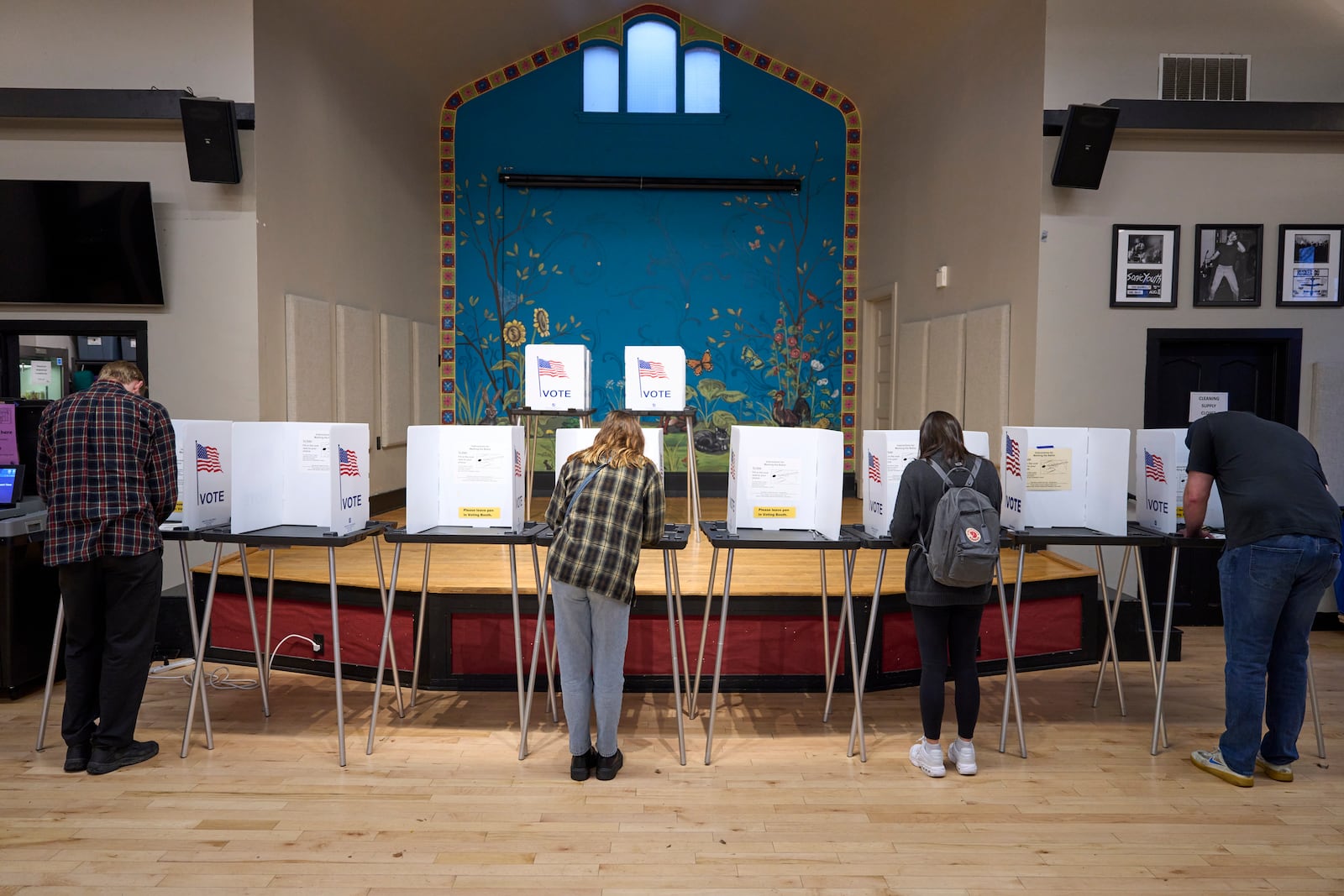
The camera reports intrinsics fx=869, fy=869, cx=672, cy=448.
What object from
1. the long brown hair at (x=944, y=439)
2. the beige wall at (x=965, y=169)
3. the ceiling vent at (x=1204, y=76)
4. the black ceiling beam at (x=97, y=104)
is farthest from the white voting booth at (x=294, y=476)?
A: the ceiling vent at (x=1204, y=76)

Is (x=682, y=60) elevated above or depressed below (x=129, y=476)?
above

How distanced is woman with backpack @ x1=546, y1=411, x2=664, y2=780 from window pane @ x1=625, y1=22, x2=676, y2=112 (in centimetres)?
Result: 549

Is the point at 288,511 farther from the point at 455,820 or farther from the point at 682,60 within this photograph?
the point at 682,60

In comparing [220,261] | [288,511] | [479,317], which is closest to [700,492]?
[479,317]

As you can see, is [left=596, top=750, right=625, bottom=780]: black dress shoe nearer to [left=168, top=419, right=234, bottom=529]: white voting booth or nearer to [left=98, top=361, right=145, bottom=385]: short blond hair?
[left=168, top=419, right=234, bottom=529]: white voting booth

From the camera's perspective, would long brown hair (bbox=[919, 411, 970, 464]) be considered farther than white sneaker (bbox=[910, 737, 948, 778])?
No

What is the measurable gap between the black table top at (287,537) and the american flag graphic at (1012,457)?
101 inches

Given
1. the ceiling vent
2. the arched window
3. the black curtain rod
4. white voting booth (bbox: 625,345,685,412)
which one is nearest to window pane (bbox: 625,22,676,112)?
the arched window

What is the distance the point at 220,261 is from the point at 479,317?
2964 millimetres

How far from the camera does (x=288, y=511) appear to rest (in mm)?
3432

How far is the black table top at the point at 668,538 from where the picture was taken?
313 cm

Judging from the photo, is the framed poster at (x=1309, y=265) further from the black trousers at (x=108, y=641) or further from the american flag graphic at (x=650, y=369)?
the black trousers at (x=108, y=641)

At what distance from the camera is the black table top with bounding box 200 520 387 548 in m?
3.18

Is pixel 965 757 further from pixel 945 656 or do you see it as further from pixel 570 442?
pixel 570 442
